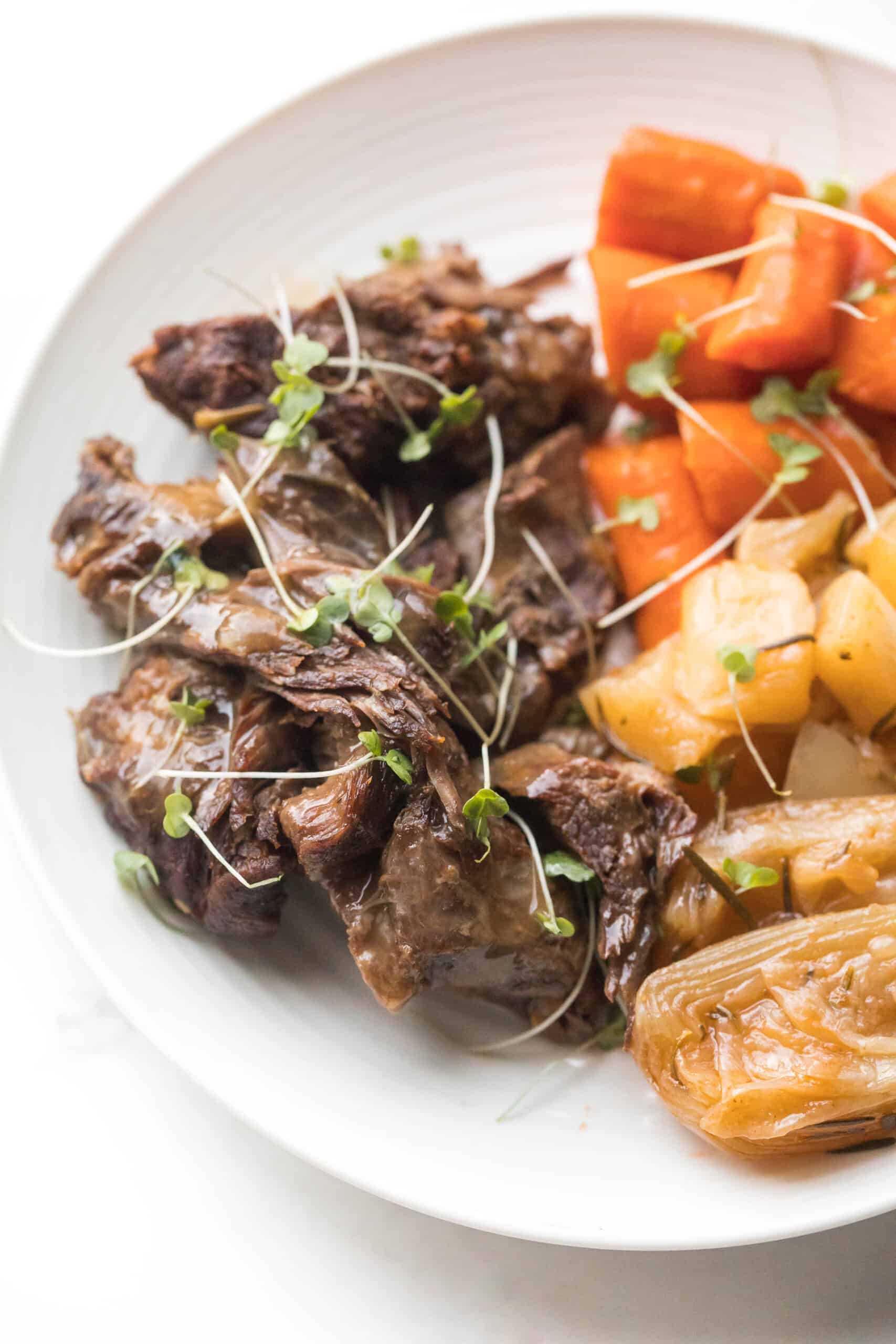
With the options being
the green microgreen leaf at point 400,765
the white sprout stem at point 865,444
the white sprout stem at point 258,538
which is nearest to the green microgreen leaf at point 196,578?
the white sprout stem at point 258,538

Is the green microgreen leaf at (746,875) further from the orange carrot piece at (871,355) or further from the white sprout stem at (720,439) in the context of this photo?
the orange carrot piece at (871,355)

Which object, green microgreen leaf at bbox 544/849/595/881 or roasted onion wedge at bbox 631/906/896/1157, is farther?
green microgreen leaf at bbox 544/849/595/881

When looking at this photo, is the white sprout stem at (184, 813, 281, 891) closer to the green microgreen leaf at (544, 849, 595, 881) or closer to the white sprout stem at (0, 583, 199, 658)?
the white sprout stem at (0, 583, 199, 658)

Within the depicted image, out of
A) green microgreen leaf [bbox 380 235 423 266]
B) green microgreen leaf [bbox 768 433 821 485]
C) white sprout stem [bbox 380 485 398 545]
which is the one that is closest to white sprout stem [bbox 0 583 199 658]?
white sprout stem [bbox 380 485 398 545]

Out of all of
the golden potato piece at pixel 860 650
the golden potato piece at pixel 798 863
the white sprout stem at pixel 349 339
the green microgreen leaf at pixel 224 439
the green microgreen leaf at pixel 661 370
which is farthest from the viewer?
the green microgreen leaf at pixel 661 370

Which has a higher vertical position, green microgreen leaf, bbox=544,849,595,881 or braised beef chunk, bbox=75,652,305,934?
braised beef chunk, bbox=75,652,305,934

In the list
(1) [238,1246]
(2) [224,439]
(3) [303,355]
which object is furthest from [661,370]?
(1) [238,1246]

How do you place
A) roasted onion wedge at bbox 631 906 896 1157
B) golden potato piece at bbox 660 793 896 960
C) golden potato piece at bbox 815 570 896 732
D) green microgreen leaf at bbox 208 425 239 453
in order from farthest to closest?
green microgreen leaf at bbox 208 425 239 453, golden potato piece at bbox 815 570 896 732, golden potato piece at bbox 660 793 896 960, roasted onion wedge at bbox 631 906 896 1157
